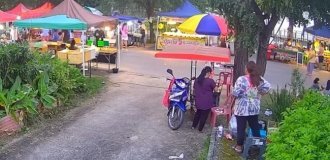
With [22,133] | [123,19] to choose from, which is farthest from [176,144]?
[123,19]

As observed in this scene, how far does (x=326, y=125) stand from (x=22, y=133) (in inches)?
236

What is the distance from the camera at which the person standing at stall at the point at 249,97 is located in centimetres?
739

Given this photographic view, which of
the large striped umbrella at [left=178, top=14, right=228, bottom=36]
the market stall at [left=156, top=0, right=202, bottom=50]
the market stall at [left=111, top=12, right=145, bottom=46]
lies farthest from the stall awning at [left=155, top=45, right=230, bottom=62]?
the market stall at [left=111, top=12, right=145, bottom=46]

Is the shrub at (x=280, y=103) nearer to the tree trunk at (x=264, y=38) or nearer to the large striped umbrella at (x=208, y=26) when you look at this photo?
the tree trunk at (x=264, y=38)

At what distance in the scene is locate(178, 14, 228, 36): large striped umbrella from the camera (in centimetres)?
1591

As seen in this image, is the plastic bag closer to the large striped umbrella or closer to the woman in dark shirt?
the woman in dark shirt

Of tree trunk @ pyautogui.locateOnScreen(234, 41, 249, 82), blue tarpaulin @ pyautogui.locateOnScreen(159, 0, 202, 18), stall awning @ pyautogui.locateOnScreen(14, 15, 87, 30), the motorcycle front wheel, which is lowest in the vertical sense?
the motorcycle front wheel

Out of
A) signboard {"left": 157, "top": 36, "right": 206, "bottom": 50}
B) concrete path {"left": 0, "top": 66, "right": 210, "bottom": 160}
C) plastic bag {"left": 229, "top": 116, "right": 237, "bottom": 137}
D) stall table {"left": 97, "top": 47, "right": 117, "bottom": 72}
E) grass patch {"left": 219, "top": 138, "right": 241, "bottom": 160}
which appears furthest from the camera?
signboard {"left": 157, "top": 36, "right": 206, "bottom": 50}

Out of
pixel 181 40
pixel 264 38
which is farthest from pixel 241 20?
pixel 181 40

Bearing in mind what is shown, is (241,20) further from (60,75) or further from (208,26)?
(208,26)

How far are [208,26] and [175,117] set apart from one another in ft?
23.5

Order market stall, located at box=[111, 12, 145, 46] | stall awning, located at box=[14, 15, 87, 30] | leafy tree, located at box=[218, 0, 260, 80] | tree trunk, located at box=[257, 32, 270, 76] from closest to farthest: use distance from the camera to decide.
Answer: leafy tree, located at box=[218, 0, 260, 80] → tree trunk, located at box=[257, 32, 270, 76] → stall awning, located at box=[14, 15, 87, 30] → market stall, located at box=[111, 12, 145, 46]

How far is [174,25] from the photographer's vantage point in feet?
102

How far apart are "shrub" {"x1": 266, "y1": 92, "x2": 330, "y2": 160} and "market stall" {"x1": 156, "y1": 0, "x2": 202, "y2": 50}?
759 inches
